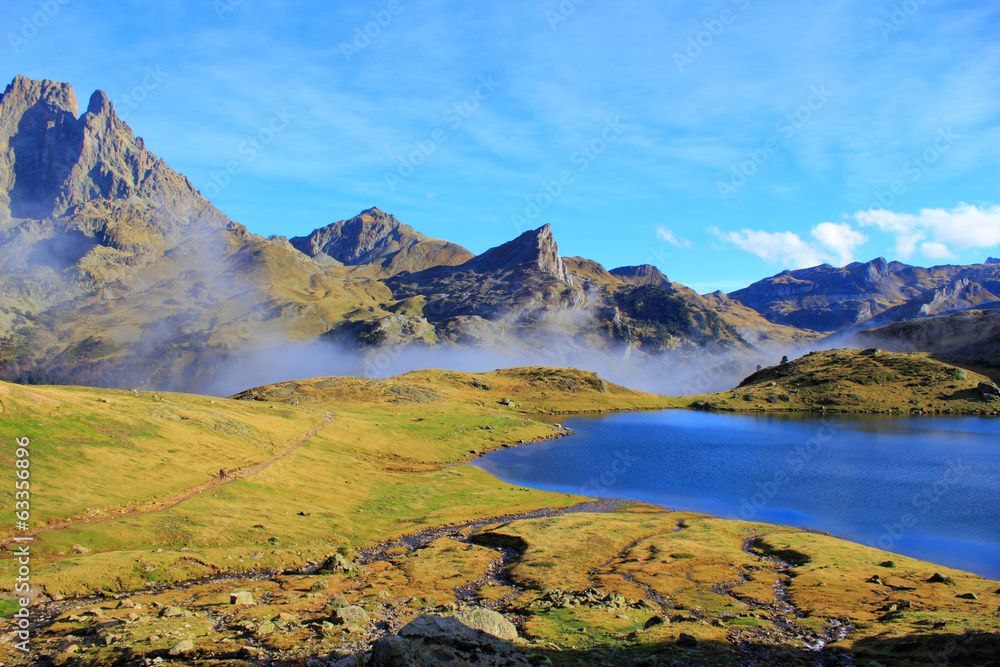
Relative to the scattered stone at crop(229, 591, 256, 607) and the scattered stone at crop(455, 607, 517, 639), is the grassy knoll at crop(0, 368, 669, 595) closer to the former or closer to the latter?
the scattered stone at crop(229, 591, 256, 607)

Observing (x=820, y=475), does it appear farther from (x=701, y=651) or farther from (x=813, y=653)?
(x=701, y=651)

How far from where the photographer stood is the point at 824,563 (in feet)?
157

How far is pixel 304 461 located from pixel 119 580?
44.1 metres

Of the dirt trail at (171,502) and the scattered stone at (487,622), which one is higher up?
the scattered stone at (487,622)

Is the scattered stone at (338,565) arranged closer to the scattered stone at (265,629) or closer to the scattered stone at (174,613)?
the scattered stone at (174,613)

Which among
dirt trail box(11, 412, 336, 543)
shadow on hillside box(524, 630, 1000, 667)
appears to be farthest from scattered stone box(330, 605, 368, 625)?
dirt trail box(11, 412, 336, 543)

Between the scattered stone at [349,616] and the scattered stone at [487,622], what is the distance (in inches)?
251

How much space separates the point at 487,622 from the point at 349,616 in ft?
27.1

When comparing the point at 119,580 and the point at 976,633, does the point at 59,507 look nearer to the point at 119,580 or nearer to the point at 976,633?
the point at 119,580

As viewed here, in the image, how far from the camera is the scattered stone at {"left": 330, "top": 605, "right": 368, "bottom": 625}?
29.4m

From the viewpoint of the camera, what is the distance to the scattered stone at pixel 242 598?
106 ft

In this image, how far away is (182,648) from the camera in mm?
23484

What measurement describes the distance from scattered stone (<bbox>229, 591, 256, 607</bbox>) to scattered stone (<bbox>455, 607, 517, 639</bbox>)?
14.5m

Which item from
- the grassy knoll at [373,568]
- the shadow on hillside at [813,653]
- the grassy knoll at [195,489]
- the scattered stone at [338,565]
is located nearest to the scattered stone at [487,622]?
the grassy knoll at [373,568]
